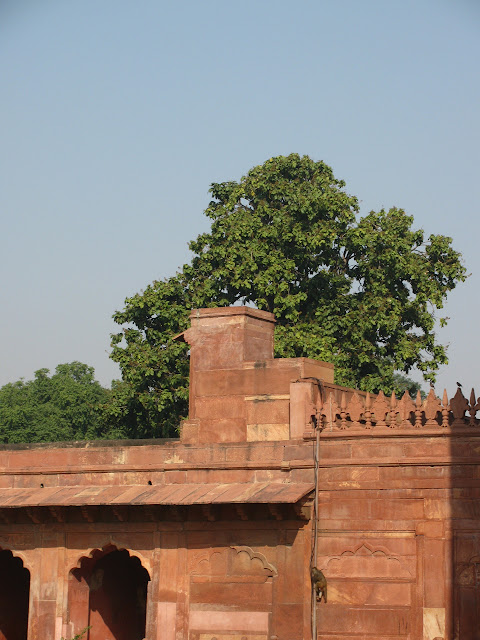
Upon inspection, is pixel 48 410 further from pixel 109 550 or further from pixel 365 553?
pixel 365 553

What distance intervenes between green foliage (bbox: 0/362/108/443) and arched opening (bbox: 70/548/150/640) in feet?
92.7

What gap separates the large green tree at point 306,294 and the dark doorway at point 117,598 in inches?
323

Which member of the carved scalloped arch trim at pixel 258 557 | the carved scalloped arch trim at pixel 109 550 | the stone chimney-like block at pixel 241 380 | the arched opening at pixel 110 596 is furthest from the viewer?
the arched opening at pixel 110 596

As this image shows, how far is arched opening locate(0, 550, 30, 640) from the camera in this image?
18422 mm

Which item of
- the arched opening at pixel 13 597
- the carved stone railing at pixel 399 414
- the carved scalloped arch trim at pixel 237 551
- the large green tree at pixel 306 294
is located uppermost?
the large green tree at pixel 306 294

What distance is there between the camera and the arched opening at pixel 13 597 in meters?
18.4

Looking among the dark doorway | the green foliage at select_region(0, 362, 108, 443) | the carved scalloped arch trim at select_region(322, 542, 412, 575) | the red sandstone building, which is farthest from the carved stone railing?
the green foliage at select_region(0, 362, 108, 443)

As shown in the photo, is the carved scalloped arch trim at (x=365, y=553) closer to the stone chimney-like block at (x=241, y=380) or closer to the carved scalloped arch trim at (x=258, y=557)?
the carved scalloped arch trim at (x=258, y=557)

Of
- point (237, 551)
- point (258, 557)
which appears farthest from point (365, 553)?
point (237, 551)

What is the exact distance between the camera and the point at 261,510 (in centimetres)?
1518

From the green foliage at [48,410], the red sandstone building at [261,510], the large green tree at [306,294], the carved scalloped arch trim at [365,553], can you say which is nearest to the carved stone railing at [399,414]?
the red sandstone building at [261,510]

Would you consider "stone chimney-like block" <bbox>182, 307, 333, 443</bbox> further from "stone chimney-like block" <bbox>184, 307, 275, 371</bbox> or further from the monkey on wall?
the monkey on wall

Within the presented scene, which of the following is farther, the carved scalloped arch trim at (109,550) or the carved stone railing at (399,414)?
the carved scalloped arch trim at (109,550)

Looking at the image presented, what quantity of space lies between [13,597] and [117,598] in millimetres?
1933
